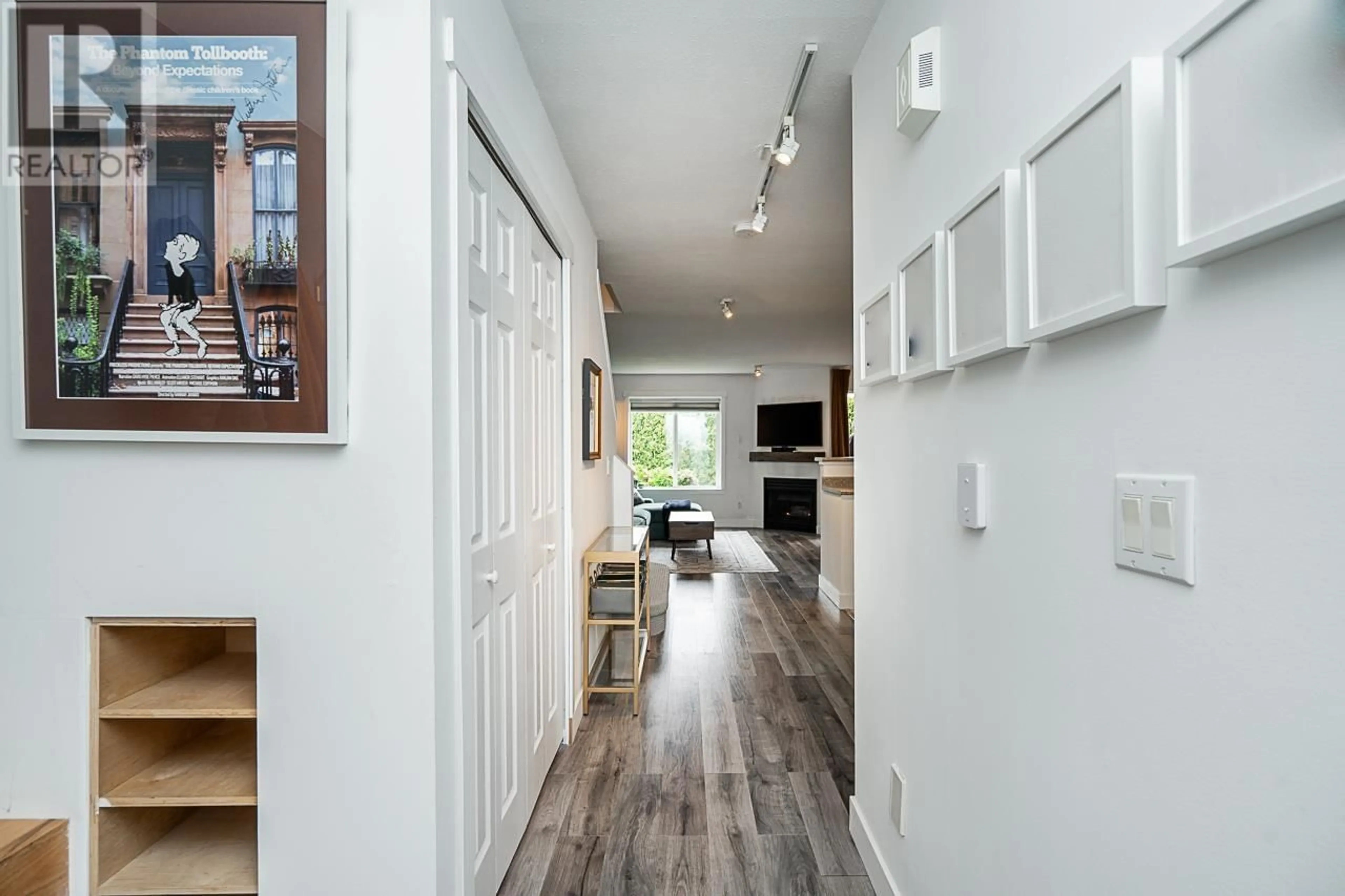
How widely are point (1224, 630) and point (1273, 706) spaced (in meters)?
0.08

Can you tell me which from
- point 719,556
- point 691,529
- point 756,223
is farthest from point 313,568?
point 719,556

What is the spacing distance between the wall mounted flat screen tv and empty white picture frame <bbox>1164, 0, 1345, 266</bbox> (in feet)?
32.7

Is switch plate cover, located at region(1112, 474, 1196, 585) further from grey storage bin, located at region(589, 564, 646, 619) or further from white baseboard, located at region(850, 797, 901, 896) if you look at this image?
grey storage bin, located at region(589, 564, 646, 619)

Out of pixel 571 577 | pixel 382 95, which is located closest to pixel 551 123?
pixel 382 95

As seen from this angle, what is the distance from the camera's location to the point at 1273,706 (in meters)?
0.68

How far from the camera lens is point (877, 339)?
213 centimetres

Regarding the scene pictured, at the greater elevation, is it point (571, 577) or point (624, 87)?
point (624, 87)

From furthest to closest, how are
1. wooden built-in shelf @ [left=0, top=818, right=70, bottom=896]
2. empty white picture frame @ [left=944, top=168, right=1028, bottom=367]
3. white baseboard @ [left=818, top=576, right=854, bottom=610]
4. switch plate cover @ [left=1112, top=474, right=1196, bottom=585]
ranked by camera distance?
white baseboard @ [left=818, top=576, right=854, bottom=610], wooden built-in shelf @ [left=0, top=818, right=70, bottom=896], empty white picture frame @ [left=944, top=168, right=1028, bottom=367], switch plate cover @ [left=1112, top=474, right=1196, bottom=585]

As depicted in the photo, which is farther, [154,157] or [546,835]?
[546,835]

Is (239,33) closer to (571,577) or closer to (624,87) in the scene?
(624,87)

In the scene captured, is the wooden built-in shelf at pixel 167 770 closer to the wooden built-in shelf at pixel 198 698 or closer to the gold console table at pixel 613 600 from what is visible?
the wooden built-in shelf at pixel 198 698

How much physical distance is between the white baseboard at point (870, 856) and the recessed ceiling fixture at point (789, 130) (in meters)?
2.24

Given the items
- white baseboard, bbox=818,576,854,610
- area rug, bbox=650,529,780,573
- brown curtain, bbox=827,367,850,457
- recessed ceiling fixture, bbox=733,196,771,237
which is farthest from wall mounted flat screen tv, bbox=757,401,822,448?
recessed ceiling fixture, bbox=733,196,771,237

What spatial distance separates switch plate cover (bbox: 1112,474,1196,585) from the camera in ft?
2.59
